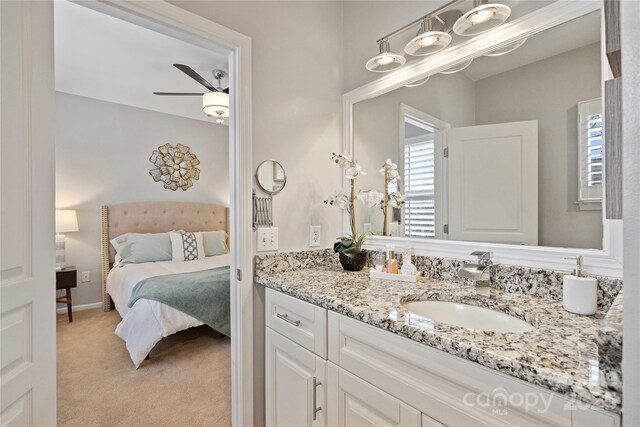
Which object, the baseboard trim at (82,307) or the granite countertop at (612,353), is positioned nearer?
the granite countertop at (612,353)

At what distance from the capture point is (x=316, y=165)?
1.71m

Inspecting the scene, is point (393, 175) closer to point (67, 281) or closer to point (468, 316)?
point (468, 316)

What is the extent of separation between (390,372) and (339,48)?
1.77 metres

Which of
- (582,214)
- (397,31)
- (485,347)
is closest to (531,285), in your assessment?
(582,214)

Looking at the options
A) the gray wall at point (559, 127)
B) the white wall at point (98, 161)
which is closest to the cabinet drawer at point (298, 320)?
the gray wall at point (559, 127)

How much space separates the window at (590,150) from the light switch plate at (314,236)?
1139 mm

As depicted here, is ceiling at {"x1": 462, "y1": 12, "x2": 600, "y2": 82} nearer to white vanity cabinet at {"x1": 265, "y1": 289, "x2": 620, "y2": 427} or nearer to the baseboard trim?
white vanity cabinet at {"x1": 265, "y1": 289, "x2": 620, "y2": 427}

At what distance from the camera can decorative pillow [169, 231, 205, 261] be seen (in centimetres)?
382

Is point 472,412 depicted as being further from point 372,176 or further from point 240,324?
point 372,176

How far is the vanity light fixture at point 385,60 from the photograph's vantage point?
1.45 meters

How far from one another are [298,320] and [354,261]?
49cm

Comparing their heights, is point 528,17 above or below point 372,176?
above

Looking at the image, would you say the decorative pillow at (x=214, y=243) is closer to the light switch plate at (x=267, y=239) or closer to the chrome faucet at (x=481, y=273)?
the light switch plate at (x=267, y=239)

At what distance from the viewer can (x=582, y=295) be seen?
2.87ft
